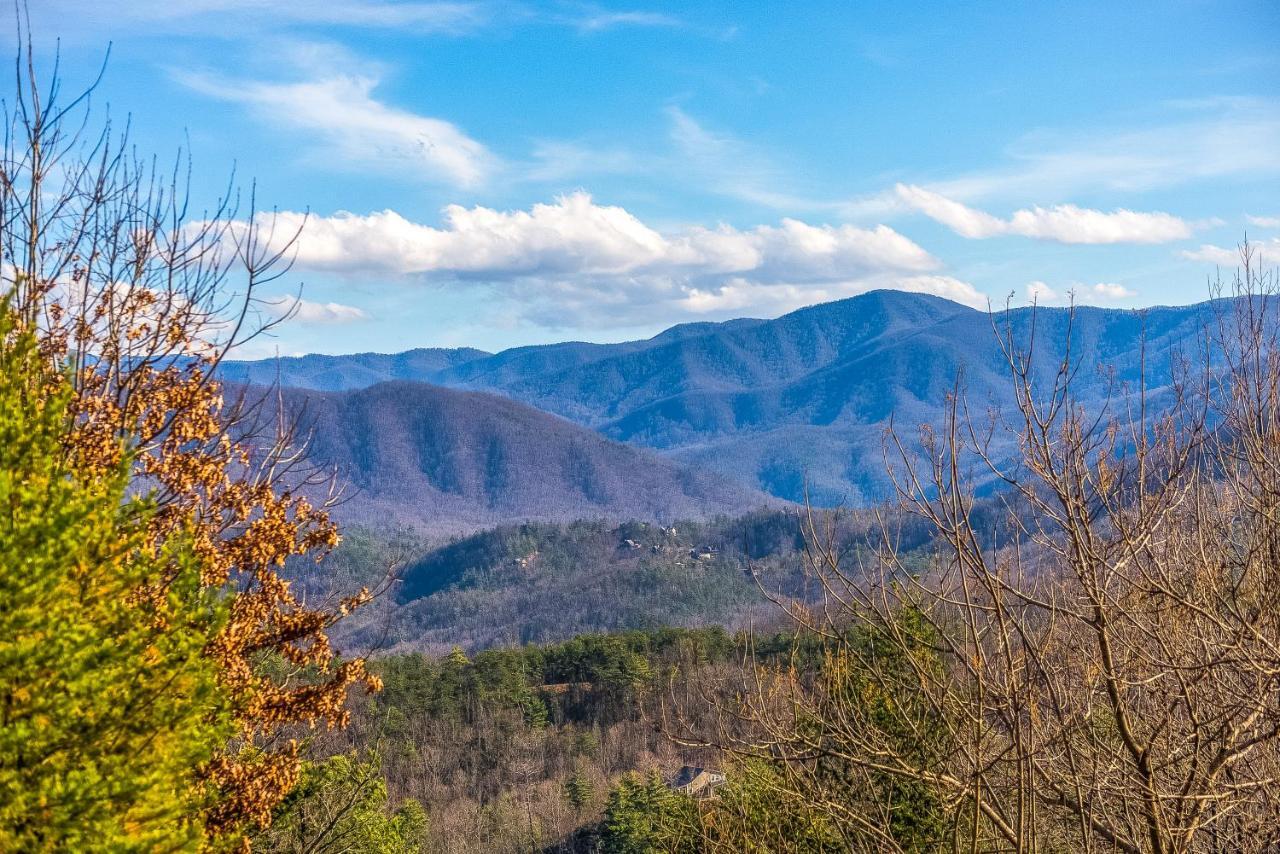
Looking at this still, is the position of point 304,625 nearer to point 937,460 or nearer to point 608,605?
point 937,460

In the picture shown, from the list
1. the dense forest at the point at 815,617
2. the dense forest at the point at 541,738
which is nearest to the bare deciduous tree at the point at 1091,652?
the dense forest at the point at 815,617

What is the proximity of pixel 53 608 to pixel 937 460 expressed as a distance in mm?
5609

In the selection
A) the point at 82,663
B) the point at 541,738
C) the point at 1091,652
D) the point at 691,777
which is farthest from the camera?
the point at 541,738

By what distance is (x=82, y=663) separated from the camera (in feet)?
19.7

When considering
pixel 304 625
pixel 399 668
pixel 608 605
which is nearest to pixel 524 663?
pixel 399 668

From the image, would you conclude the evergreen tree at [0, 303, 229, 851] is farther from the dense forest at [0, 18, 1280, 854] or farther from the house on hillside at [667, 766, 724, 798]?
the house on hillside at [667, 766, 724, 798]

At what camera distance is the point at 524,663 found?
67.3m

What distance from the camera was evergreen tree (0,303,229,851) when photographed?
5.73 metres

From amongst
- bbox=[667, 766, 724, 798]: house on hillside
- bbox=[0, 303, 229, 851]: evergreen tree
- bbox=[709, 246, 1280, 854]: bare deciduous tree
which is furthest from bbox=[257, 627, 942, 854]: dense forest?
bbox=[0, 303, 229, 851]: evergreen tree

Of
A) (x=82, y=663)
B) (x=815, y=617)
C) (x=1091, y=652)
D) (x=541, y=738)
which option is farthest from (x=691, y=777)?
(x=82, y=663)

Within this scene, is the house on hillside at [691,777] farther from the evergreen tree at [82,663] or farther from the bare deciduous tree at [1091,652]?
the evergreen tree at [82,663]

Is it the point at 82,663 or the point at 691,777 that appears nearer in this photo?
the point at 82,663

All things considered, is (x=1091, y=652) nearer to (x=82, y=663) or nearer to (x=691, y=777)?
(x=82, y=663)

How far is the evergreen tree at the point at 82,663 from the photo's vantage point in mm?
5727
